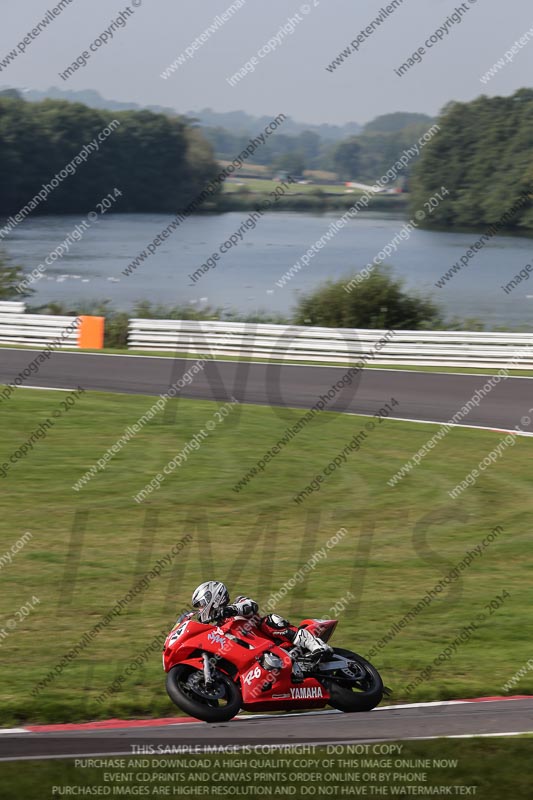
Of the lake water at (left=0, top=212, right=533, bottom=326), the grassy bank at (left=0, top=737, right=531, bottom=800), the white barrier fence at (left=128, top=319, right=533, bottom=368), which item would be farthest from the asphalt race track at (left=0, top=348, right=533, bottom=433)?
the grassy bank at (left=0, top=737, right=531, bottom=800)

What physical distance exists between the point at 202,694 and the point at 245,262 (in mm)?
51003

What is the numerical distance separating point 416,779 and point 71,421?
13082 millimetres

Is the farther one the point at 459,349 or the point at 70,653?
the point at 459,349

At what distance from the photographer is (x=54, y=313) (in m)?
33.2

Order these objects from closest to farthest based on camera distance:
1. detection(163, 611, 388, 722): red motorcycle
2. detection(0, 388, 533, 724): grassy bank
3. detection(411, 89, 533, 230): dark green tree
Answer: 1. detection(163, 611, 388, 722): red motorcycle
2. detection(0, 388, 533, 724): grassy bank
3. detection(411, 89, 533, 230): dark green tree

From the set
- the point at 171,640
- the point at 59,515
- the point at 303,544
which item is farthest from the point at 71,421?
the point at 171,640

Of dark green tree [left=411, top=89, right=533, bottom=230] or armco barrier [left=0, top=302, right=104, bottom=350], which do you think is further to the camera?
dark green tree [left=411, top=89, right=533, bottom=230]

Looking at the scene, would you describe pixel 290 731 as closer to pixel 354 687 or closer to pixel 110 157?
pixel 354 687

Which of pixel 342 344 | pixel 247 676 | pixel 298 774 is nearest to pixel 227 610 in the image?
pixel 247 676

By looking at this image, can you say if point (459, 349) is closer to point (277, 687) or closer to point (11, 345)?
point (11, 345)

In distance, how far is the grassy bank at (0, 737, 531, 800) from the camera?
6.41m

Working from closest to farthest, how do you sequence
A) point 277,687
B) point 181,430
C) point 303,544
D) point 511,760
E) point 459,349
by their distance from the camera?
point 511,760 < point 277,687 < point 303,544 < point 181,430 < point 459,349

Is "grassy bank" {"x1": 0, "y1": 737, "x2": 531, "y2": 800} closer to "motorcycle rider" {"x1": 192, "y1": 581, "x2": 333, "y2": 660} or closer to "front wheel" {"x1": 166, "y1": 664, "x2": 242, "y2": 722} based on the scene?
"front wheel" {"x1": 166, "y1": 664, "x2": 242, "y2": 722}

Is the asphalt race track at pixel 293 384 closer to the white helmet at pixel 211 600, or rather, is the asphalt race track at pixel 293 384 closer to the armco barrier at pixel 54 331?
the armco barrier at pixel 54 331
